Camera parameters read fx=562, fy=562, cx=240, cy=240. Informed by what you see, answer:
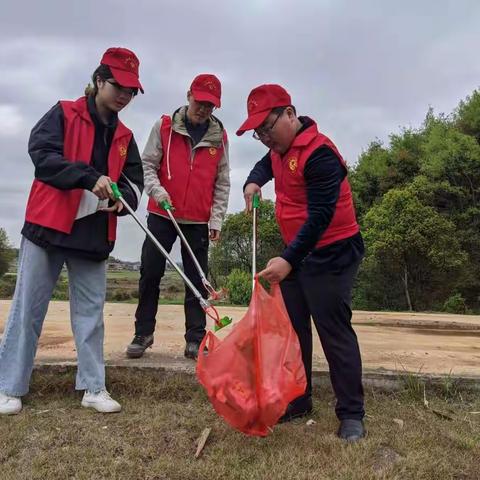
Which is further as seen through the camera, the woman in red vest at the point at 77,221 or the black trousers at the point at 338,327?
the woman in red vest at the point at 77,221

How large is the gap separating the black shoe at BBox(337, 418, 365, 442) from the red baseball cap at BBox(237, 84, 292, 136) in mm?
1544

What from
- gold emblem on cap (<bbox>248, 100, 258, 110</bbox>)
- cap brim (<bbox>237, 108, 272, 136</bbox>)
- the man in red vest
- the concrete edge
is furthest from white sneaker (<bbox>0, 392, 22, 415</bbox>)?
gold emblem on cap (<bbox>248, 100, 258, 110</bbox>)

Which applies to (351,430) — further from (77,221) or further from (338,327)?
(77,221)

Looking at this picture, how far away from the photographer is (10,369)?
10.2ft

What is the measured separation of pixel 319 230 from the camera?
2697mm

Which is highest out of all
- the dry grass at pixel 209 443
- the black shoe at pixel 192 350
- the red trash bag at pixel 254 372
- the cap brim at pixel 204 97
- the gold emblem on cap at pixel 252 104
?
the cap brim at pixel 204 97

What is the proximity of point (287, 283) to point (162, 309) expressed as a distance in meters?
4.14

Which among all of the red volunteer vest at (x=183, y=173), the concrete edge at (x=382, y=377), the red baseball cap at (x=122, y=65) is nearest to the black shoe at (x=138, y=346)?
the concrete edge at (x=382, y=377)

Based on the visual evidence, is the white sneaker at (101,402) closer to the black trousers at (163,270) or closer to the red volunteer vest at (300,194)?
the black trousers at (163,270)

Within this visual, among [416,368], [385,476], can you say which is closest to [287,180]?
[385,476]

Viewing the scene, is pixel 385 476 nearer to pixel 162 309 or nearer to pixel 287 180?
pixel 287 180

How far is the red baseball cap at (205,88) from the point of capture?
142 inches

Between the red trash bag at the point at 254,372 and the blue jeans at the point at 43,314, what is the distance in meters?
0.96

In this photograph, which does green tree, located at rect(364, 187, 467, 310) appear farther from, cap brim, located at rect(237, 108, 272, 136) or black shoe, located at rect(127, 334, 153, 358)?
cap brim, located at rect(237, 108, 272, 136)
